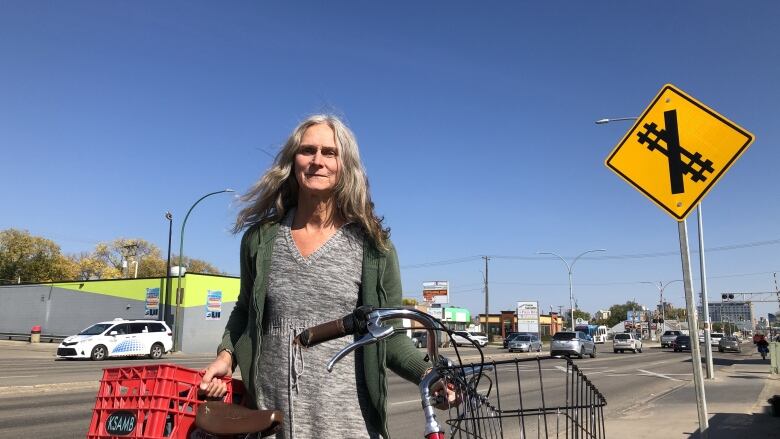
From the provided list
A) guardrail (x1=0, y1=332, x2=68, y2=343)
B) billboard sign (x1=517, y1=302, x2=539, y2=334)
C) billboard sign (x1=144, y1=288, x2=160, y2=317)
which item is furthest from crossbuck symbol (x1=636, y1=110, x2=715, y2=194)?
billboard sign (x1=517, y1=302, x2=539, y2=334)

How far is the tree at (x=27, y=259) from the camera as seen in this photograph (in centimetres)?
6362

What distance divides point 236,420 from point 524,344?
43163 mm

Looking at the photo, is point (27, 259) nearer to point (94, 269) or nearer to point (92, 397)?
point (94, 269)

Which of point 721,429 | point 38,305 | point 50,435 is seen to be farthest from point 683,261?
point 38,305

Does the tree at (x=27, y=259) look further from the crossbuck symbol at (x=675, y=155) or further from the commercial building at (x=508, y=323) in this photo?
the crossbuck symbol at (x=675, y=155)

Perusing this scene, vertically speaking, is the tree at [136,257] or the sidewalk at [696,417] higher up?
the tree at [136,257]

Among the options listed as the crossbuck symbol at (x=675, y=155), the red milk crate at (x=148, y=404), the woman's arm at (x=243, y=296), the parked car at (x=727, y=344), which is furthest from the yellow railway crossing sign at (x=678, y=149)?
the parked car at (x=727, y=344)

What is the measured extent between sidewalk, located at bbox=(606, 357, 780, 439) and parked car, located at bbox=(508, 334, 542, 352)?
28.2m

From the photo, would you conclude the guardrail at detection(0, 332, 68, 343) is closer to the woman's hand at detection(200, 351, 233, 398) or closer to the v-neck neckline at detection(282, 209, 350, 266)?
the woman's hand at detection(200, 351, 233, 398)

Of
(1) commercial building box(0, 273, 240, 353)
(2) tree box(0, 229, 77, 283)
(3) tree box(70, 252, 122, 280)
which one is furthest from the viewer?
(3) tree box(70, 252, 122, 280)

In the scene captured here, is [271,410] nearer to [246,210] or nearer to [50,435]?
[246,210]

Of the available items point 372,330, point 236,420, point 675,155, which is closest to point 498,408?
point 372,330

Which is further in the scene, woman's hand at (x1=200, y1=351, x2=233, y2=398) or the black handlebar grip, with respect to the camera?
woman's hand at (x1=200, y1=351, x2=233, y2=398)

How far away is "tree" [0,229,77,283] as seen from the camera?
63625 millimetres
